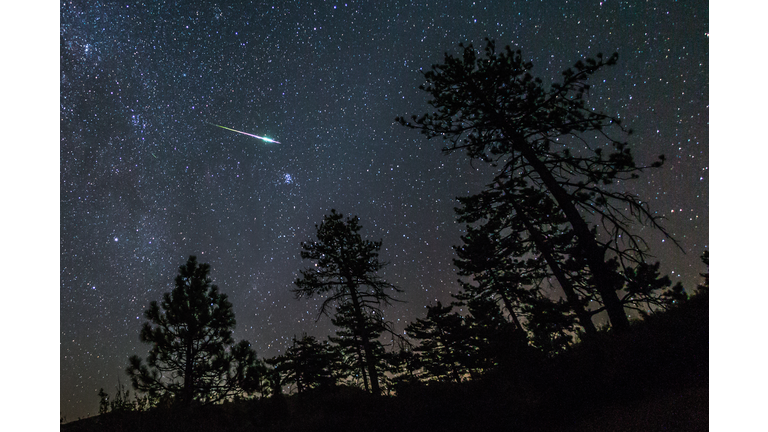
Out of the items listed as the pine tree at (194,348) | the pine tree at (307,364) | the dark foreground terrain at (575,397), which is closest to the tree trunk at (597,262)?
the dark foreground terrain at (575,397)

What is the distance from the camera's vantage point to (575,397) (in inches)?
→ 215

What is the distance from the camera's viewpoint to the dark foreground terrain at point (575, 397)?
167 inches

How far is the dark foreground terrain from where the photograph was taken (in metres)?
4.25

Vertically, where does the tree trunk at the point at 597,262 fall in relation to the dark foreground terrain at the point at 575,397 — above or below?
above

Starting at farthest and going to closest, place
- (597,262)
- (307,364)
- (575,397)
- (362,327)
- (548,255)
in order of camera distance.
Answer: (307,364), (362,327), (548,255), (597,262), (575,397)

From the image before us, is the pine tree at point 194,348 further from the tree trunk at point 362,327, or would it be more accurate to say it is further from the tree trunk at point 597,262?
the tree trunk at point 597,262

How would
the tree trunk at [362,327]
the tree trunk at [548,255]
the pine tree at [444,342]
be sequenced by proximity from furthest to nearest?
the pine tree at [444,342] → the tree trunk at [362,327] → the tree trunk at [548,255]

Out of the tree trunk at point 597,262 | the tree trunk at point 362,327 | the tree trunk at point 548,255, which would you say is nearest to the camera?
the tree trunk at point 597,262

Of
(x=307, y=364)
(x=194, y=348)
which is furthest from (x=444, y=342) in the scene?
(x=194, y=348)

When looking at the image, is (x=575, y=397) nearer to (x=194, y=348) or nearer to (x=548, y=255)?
(x=548, y=255)

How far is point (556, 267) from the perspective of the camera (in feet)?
27.2

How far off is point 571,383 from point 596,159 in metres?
5.14
